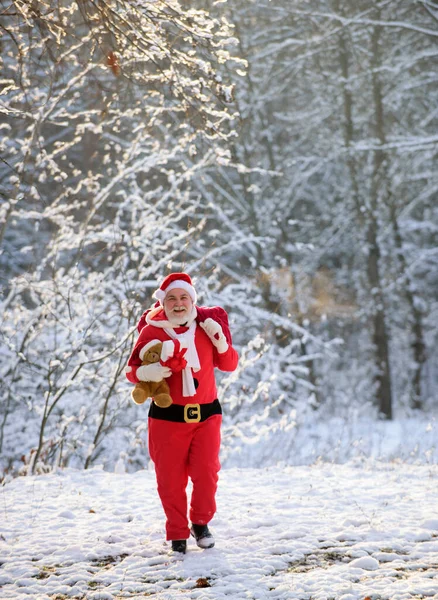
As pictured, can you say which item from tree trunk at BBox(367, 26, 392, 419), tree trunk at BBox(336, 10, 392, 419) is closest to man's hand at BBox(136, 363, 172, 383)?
tree trunk at BBox(336, 10, 392, 419)

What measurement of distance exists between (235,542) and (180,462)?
0.60 metres

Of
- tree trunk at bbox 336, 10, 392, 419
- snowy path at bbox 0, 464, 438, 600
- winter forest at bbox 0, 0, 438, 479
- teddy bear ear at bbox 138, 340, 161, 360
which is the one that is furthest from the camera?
tree trunk at bbox 336, 10, 392, 419

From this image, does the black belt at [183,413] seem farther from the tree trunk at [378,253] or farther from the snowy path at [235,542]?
the tree trunk at [378,253]

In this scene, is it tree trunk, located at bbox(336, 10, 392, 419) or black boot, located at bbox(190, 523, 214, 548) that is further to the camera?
tree trunk, located at bbox(336, 10, 392, 419)

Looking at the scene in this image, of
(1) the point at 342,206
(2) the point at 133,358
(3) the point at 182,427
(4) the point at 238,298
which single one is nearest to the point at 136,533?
(3) the point at 182,427

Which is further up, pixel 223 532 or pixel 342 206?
pixel 342 206

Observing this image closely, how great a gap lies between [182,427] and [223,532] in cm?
82

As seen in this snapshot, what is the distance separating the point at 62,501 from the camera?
16.5ft

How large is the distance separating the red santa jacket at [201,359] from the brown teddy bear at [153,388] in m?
0.08

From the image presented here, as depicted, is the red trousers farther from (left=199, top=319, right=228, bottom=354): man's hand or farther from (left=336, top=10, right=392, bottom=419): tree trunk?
(left=336, top=10, right=392, bottom=419): tree trunk

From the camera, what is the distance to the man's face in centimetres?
391

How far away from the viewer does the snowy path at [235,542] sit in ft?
11.0

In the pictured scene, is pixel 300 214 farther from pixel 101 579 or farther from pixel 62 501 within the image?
pixel 101 579

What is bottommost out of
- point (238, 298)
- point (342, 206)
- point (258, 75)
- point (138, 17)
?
point (238, 298)
